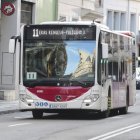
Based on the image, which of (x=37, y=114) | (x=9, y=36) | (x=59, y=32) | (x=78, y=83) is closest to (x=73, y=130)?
(x=78, y=83)

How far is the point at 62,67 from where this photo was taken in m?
22.7

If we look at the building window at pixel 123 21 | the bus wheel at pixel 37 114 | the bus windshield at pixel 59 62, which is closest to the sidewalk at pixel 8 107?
the bus wheel at pixel 37 114

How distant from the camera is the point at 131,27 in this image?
6894 cm

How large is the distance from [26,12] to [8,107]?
1158 cm

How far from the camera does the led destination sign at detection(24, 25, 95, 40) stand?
22844 millimetres

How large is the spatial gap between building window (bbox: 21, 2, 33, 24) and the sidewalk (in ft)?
24.9

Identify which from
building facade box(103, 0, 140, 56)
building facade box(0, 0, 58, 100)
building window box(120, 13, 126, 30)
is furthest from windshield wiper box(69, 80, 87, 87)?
building window box(120, 13, 126, 30)

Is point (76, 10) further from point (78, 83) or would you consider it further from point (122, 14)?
point (78, 83)

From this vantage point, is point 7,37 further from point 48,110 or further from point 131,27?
point 131,27

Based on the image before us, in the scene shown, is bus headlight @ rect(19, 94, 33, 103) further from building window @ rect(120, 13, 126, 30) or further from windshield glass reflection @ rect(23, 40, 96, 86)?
building window @ rect(120, 13, 126, 30)

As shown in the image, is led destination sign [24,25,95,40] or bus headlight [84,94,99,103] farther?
led destination sign [24,25,95,40]

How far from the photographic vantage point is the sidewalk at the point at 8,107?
2850 centimetres

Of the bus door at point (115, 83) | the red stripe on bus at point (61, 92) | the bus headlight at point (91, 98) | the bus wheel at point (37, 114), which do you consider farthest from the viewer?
the bus door at point (115, 83)

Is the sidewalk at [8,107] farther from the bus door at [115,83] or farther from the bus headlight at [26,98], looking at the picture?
the bus headlight at [26,98]
